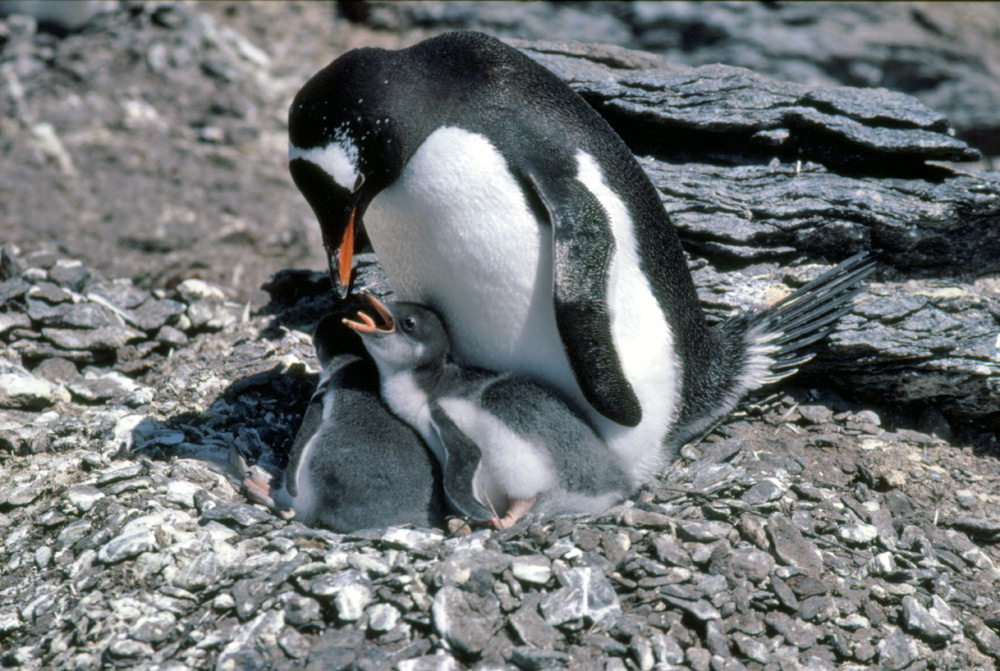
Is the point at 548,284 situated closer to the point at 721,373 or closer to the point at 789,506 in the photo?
the point at 721,373

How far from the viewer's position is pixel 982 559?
2445 mm

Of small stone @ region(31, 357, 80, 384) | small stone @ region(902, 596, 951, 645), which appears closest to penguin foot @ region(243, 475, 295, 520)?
small stone @ region(31, 357, 80, 384)

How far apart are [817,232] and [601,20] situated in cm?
356

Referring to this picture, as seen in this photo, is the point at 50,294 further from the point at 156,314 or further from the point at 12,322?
the point at 156,314

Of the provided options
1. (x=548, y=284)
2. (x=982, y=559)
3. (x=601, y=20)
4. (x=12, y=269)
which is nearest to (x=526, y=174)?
(x=548, y=284)

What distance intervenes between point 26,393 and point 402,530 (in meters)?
1.44

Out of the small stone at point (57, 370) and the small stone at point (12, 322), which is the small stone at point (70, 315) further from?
the small stone at point (57, 370)

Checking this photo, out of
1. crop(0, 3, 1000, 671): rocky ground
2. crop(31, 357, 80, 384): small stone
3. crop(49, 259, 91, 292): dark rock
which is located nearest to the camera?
crop(0, 3, 1000, 671): rocky ground

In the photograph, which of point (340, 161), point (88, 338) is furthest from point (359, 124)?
point (88, 338)

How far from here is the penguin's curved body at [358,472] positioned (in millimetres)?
2244

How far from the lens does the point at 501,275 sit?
231 centimetres

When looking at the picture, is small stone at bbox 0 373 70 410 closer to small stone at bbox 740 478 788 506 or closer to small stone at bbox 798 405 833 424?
small stone at bbox 740 478 788 506

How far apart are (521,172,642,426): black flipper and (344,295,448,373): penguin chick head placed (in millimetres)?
346

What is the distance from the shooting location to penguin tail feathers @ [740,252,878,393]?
285 centimetres
